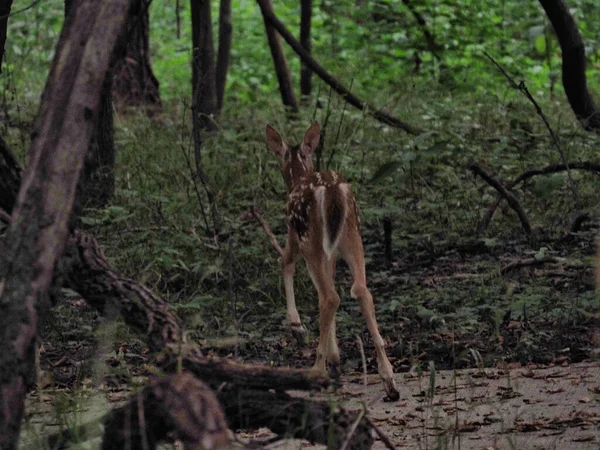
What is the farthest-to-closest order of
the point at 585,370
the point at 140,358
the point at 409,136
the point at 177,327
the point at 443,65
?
the point at 443,65 → the point at 409,136 → the point at 140,358 → the point at 585,370 → the point at 177,327

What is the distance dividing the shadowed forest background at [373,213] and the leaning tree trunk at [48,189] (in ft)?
0.27

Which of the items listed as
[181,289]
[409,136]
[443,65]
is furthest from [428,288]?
[443,65]

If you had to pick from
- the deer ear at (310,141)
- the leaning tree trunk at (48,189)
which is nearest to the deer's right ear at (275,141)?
the deer ear at (310,141)

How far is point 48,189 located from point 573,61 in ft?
23.0

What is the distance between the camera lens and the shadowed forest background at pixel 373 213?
696 centimetres

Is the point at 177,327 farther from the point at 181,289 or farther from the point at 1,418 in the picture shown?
the point at 181,289

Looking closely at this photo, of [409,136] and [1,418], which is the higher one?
[1,418]

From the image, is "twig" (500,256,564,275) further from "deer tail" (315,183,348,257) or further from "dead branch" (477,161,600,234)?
"deer tail" (315,183,348,257)

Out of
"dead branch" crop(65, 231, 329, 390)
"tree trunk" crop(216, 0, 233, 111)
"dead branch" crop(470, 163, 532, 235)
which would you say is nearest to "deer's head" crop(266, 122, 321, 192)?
"dead branch" crop(470, 163, 532, 235)

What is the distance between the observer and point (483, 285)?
26.2 feet

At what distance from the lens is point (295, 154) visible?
8320 millimetres

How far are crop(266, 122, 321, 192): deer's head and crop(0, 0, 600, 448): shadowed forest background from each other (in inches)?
18.0

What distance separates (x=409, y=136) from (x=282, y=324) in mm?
4382

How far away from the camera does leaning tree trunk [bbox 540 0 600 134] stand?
960 cm
